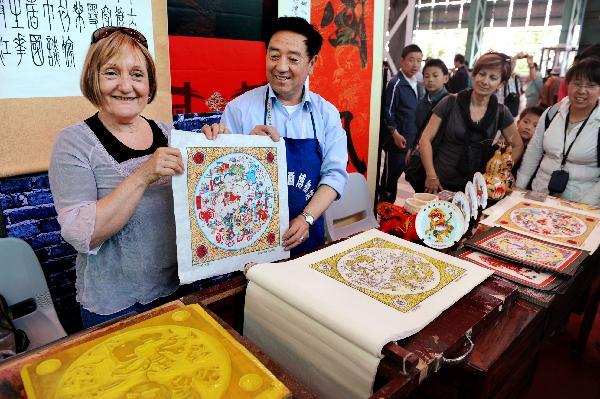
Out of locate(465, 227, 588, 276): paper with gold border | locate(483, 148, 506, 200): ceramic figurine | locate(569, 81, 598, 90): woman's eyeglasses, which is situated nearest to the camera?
locate(465, 227, 588, 276): paper with gold border

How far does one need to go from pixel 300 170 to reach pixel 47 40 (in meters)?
1.33

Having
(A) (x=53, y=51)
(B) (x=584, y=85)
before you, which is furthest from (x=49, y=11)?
(B) (x=584, y=85)

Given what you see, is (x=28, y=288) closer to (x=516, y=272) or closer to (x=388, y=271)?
(x=388, y=271)

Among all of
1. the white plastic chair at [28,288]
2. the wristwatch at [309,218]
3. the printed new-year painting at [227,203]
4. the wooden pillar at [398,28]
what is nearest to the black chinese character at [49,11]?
the white plastic chair at [28,288]

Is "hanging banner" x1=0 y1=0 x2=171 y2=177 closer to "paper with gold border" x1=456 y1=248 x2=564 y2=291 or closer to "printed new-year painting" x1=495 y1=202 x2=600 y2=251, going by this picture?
"paper with gold border" x1=456 y1=248 x2=564 y2=291

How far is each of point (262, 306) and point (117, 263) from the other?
547 millimetres

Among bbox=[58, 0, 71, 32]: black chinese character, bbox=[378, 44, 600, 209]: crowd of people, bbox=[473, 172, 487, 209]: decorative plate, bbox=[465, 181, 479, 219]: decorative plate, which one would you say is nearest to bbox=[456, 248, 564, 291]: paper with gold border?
bbox=[465, 181, 479, 219]: decorative plate

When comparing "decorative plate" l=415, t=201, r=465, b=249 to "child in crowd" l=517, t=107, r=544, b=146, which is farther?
"child in crowd" l=517, t=107, r=544, b=146

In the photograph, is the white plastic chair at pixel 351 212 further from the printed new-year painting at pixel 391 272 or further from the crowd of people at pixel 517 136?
the printed new-year painting at pixel 391 272

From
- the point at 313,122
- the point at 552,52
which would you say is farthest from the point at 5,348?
the point at 552,52

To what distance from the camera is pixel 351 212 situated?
107 inches

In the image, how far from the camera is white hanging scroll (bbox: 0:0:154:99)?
1.76 metres

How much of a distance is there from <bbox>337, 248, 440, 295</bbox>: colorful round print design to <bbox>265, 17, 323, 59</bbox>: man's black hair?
0.87 metres

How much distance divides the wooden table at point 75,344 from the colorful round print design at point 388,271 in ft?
1.21
